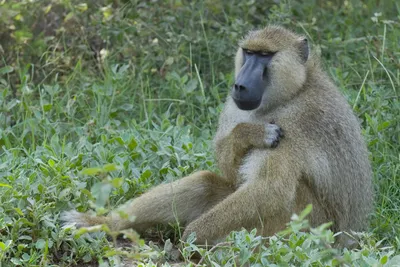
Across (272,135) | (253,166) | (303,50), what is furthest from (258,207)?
(303,50)

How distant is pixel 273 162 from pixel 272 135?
160 mm

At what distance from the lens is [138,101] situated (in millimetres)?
7066

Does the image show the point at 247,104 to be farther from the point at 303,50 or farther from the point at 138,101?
the point at 138,101

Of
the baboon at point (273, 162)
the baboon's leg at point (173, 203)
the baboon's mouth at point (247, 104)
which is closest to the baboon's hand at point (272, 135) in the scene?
the baboon at point (273, 162)

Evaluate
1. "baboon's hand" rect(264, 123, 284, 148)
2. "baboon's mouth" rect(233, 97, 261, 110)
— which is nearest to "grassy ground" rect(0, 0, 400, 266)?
"baboon's hand" rect(264, 123, 284, 148)

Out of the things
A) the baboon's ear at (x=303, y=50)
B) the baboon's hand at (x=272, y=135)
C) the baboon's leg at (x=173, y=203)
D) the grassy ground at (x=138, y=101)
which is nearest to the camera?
the grassy ground at (x=138, y=101)

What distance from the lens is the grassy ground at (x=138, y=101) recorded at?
15.4ft

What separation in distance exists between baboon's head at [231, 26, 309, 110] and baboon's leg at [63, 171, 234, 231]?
1.78ft

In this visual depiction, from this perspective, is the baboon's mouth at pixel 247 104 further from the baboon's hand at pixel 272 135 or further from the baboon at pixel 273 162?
the baboon's hand at pixel 272 135

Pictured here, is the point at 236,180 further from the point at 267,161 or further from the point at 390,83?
the point at 390,83

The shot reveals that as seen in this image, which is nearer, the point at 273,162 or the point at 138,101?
the point at 273,162

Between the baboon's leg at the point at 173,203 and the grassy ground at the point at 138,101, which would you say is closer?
Answer: the grassy ground at the point at 138,101

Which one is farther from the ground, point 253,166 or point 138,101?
point 253,166

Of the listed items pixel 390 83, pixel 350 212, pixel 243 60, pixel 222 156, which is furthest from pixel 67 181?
pixel 390 83
